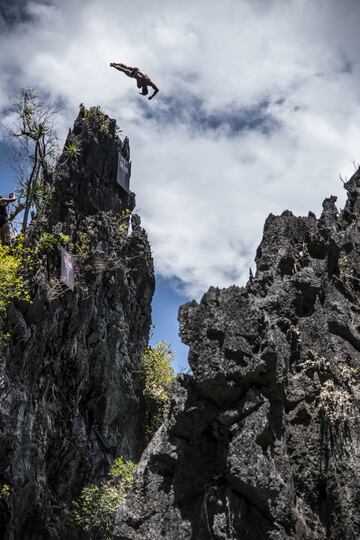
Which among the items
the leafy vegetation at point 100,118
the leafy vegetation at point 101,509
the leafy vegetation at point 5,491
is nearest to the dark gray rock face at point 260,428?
the leafy vegetation at point 5,491

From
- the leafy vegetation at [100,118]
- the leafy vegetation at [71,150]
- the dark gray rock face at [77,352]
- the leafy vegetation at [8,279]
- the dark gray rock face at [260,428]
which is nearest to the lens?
the dark gray rock face at [260,428]

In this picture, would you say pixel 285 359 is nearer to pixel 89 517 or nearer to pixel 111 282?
pixel 89 517

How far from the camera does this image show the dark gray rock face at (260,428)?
21.1 feet

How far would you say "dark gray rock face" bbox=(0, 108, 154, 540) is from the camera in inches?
723

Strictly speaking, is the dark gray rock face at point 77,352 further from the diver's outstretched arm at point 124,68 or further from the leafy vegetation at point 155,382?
the diver's outstretched arm at point 124,68

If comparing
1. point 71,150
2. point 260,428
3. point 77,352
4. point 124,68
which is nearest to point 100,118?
point 71,150

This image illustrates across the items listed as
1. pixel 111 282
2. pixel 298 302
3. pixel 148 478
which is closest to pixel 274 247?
pixel 298 302

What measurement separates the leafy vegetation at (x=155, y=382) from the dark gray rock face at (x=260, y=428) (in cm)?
2121

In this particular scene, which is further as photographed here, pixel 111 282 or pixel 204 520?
pixel 111 282

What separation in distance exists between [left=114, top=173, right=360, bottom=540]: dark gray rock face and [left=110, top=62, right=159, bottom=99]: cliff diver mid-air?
1514cm

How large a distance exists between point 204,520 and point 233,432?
112 centimetres

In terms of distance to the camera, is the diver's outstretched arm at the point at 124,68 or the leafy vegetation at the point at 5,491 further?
the diver's outstretched arm at the point at 124,68

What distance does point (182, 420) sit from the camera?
7402 mm

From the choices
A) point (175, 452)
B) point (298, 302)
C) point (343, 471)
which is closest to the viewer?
point (343, 471)
